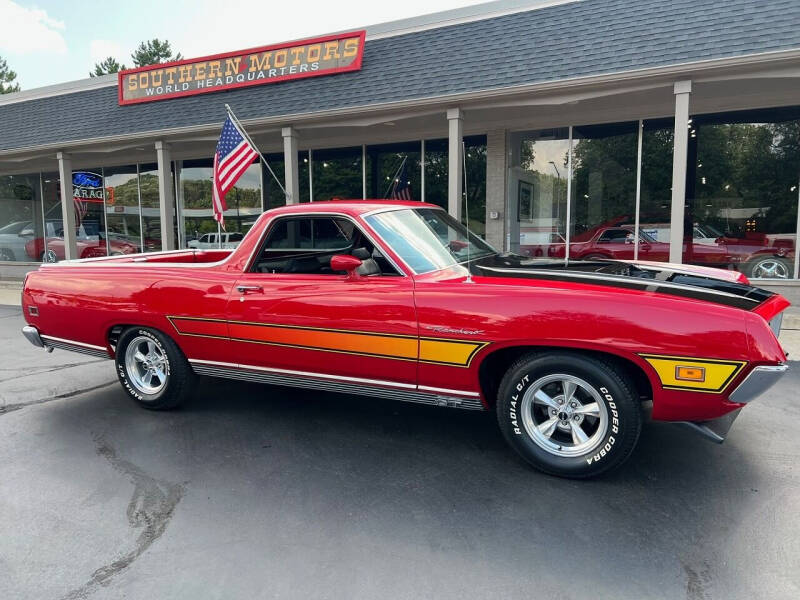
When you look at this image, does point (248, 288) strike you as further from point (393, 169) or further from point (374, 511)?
point (393, 169)

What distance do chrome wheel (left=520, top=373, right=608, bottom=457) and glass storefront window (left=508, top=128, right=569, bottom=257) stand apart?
27.7 feet

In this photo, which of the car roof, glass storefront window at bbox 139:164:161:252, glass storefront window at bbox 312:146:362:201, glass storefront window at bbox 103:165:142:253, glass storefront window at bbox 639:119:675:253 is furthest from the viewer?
glass storefront window at bbox 103:165:142:253

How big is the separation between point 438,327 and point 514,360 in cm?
53

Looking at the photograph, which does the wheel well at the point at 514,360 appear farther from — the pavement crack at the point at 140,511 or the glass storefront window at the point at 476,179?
the glass storefront window at the point at 476,179

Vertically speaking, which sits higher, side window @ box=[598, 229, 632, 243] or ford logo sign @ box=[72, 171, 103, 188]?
ford logo sign @ box=[72, 171, 103, 188]

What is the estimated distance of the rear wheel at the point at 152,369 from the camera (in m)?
4.65

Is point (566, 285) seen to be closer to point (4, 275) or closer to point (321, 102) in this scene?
point (321, 102)

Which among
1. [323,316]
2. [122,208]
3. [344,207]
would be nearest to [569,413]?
[323,316]

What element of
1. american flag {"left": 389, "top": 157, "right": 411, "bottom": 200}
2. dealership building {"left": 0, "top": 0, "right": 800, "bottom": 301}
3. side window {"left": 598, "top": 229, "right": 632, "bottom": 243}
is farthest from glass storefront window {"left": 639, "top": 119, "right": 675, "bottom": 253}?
american flag {"left": 389, "top": 157, "right": 411, "bottom": 200}

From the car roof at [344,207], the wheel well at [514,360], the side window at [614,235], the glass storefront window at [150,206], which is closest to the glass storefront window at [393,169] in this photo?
the side window at [614,235]

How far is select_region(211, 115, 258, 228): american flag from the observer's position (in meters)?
8.71

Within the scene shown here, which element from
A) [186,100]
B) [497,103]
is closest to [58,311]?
[497,103]

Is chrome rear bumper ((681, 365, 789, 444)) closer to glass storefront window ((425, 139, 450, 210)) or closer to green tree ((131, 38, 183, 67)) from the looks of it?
glass storefront window ((425, 139, 450, 210))

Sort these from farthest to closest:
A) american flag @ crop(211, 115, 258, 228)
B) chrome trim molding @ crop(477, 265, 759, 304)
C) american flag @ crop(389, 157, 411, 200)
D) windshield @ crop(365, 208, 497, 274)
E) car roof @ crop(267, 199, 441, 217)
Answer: american flag @ crop(389, 157, 411, 200) → american flag @ crop(211, 115, 258, 228) → car roof @ crop(267, 199, 441, 217) → windshield @ crop(365, 208, 497, 274) → chrome trim molding @ crop(477, 265, 759, 304)
